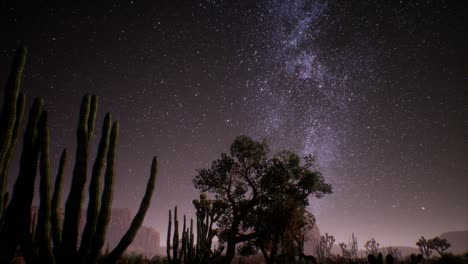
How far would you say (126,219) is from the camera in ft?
535

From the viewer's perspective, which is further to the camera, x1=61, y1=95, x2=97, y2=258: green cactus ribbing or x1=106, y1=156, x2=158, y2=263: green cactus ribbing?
x1=106, y1=156, x2=158, y2=263: green cactus ribbing

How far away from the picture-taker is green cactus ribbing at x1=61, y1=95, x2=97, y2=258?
401 cm

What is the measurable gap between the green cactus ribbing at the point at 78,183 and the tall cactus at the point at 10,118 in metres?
0.96

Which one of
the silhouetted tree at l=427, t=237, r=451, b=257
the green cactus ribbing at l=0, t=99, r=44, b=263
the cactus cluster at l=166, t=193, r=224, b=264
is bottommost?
the silhouetted tree at l=427, t=237, r=451, b=257

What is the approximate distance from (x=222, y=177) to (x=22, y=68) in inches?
586

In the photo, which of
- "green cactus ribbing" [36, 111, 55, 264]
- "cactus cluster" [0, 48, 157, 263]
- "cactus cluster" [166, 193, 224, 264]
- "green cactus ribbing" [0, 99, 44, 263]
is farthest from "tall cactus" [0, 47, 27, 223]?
"cactus cluster" [166, 193, 224, 264]

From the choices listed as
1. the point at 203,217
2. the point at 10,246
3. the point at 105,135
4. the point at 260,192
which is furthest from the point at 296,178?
the point at 10,246

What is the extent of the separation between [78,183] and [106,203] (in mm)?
645

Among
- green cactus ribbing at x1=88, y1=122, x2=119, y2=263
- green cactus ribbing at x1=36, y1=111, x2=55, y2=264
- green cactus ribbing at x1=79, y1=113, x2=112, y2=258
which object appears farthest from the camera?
green cactus ribbing at x1=88, y1=122, x2=119, y2=263

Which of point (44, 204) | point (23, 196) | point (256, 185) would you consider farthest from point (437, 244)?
point (23, 196)

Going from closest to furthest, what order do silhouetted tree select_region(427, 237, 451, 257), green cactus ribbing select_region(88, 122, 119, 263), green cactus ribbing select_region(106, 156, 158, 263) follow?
green cactus ribbing select_region(88, 122, 119, 263) < green cactus ribbing select_region(106, 156, 158, 263) < silhouetted tree select_region(427, 237, 451, 257)

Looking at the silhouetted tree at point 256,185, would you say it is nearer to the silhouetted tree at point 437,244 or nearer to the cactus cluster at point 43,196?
the cactus cluster at point 43,196

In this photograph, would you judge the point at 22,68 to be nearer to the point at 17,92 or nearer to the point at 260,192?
the point at 17,92

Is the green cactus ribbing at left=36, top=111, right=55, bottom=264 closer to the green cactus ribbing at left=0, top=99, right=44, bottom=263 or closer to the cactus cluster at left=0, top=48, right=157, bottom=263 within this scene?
the cactus cluster at left=0, top=48, right=157, bottom=263
